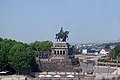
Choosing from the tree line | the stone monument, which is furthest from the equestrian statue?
the tree line

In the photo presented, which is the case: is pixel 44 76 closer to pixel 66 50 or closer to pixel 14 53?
pixel 14 53

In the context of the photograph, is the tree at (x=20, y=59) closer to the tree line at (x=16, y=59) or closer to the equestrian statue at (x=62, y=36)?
the tree line at (x=16, y=59)

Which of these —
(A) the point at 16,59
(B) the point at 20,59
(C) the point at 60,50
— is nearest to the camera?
(A) the point at 16,59

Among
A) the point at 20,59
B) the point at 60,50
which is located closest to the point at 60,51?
the point at 60,50

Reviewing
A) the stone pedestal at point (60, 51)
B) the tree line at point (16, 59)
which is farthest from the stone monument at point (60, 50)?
the tree line at point (16, 59)

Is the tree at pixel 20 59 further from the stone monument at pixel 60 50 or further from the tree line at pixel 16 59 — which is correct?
the stone monument at pixel 60 50

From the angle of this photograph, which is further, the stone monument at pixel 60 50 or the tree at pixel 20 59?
the stone monument at pixel 60 50

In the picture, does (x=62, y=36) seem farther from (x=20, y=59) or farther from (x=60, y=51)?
(x=20, y=59)

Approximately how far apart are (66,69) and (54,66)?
2.06 m

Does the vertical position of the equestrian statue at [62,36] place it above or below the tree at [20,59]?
above

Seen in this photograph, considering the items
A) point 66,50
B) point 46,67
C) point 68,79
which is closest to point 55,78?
point 68,79

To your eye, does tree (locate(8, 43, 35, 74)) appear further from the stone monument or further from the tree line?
the stone monument

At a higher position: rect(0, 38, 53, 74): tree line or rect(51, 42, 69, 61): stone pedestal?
rect(51, 42, 69, 61): stone pedestal

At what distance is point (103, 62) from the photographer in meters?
74.5
